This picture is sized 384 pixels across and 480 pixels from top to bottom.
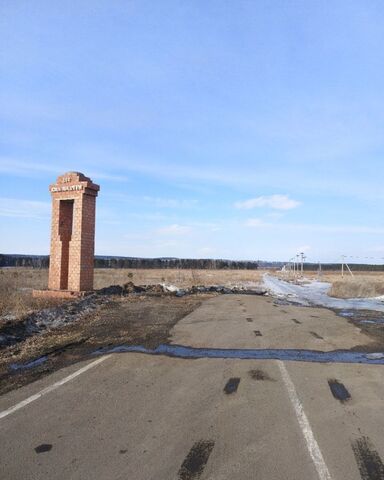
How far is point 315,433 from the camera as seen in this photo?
16.2 feet

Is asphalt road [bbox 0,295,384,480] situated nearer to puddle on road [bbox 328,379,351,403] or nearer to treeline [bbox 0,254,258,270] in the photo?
puddle on road [bbox 328,379,351,403]

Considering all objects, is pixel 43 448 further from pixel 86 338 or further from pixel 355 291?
pixel 355 291

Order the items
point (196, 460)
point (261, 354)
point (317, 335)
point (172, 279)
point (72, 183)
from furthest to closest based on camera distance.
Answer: point (172, 279) → point (72, 183) → point (317, 335) → point (261, 354) → point (196, 460)

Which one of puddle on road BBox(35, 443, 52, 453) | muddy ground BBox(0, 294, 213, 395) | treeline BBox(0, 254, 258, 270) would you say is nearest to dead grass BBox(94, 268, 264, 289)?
muddy ground BBox(0, 294, 213, 395)


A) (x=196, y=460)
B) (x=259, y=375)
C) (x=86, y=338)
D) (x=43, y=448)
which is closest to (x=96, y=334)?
(x=86, y=338)

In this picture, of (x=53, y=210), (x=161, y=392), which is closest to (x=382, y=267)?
(x=53, y=210)

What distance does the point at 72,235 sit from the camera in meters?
18.2

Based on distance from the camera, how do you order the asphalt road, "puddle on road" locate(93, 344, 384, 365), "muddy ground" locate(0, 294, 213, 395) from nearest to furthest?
the asphalt road → "muddy ground" locate(0, 294, 213, 395) → "puddle on road" locate(93, 344, 384, 365)

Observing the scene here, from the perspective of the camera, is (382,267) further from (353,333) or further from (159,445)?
(159,445)

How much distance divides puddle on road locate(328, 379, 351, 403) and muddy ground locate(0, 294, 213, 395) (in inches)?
155

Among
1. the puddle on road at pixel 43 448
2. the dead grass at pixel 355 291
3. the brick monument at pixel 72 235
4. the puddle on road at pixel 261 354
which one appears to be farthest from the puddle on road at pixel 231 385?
the dead grass at pixel 355 291

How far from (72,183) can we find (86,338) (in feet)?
29.6

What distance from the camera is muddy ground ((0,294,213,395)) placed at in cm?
775

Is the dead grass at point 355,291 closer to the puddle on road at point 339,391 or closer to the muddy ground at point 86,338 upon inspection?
the muddy ground at point 86,338
